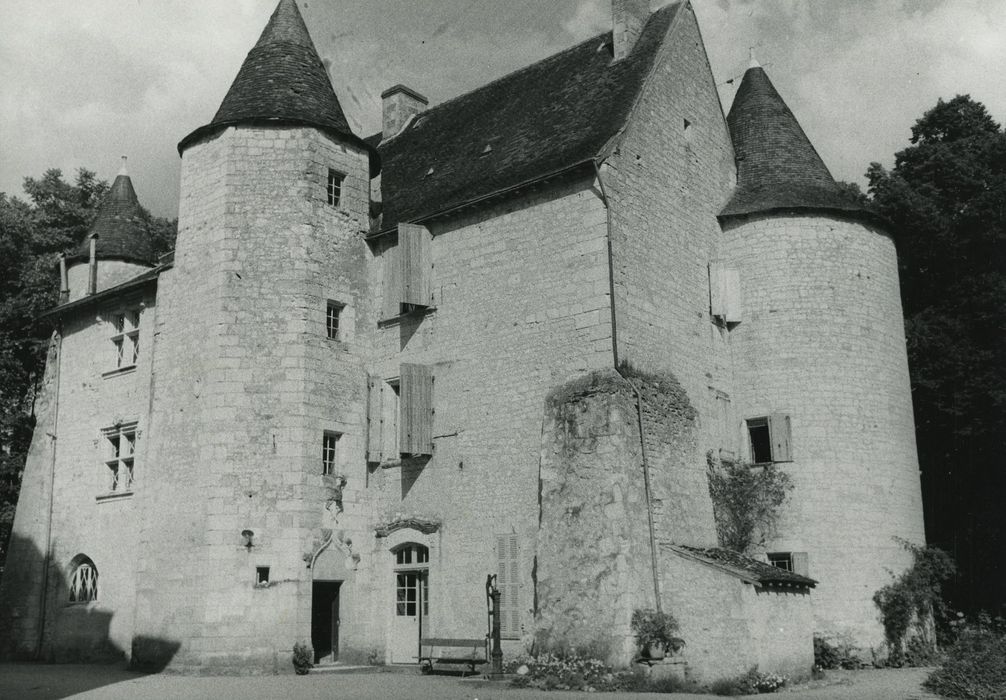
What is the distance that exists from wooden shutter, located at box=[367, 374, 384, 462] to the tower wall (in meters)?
0.24

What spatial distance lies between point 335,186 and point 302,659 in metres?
9.51

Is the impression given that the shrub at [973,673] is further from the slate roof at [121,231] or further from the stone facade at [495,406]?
the slate roof at [121,231]

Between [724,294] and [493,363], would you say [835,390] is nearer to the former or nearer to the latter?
[724,294]

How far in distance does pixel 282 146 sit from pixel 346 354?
14.4 ft

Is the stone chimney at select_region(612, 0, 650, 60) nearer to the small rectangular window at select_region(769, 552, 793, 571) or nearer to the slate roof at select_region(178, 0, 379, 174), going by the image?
the slate roof at select_region(178, 0, 379, 174)

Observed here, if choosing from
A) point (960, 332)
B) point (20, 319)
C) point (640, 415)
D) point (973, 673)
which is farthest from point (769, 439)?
point (20, 319)

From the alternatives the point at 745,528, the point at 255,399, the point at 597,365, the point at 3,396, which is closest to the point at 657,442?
the point at 597,365

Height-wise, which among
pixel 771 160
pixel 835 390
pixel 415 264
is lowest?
pixel 835 390

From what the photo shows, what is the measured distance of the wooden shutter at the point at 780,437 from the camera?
1919cm

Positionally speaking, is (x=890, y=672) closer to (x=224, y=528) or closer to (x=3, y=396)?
(x=224, y=528)

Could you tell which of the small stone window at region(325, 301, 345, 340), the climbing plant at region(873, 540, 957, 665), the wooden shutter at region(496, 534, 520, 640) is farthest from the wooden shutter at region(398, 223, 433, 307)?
the climbing plant at region(873, 540, 957, 665)

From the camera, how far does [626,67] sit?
2066cm

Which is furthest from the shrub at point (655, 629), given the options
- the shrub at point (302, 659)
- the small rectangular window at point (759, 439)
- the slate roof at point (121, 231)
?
the slate roof at point (121, 231)

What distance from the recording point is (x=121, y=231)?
27.2 m
